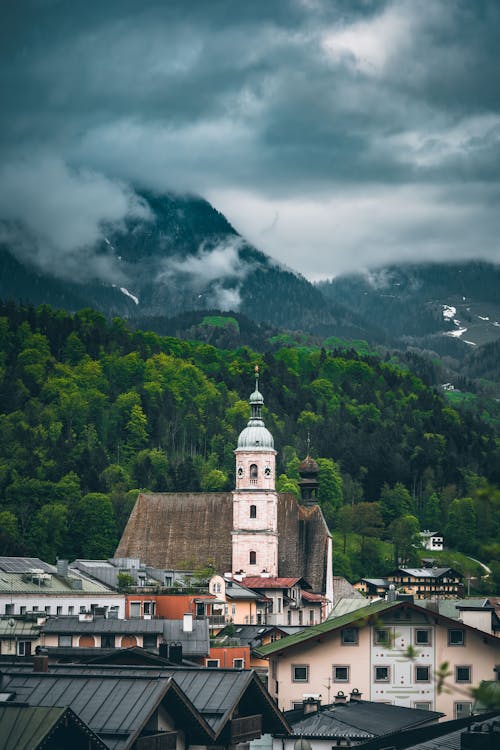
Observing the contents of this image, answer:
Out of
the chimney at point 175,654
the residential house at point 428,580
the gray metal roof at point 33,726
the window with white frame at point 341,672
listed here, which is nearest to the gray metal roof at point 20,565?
the window with white frame at point 341,672

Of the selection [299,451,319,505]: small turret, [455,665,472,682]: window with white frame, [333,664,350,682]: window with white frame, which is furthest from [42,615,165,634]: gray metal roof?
[299,451,319,505]: small turret

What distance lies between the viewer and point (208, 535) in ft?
494

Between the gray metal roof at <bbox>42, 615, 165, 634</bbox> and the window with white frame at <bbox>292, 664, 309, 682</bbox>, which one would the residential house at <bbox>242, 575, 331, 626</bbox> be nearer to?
the gray metal roof at <bbox>42, 615, 165, 634</bbox>

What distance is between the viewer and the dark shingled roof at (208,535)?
149 m

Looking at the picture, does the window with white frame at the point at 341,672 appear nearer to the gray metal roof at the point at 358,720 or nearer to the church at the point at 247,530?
the gray metal roof at the point at 358,720

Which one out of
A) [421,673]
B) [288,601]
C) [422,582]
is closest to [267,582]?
[288,601]

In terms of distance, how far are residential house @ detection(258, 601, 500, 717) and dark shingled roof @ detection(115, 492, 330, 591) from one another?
74921 mm

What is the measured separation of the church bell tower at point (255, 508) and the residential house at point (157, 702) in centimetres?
9732

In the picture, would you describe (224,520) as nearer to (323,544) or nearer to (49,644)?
(323,544)

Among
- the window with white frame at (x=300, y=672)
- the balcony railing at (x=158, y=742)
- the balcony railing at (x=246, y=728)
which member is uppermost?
the window with white frame at (x=300, y=672)

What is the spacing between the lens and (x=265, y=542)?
14762 centimetres

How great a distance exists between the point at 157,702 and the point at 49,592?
68.2 meters

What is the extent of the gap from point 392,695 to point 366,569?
123123 millimetres

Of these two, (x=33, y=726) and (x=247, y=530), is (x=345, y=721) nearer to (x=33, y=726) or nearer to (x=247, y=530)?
(x=33, y=726)
